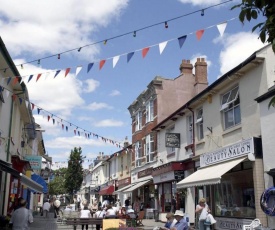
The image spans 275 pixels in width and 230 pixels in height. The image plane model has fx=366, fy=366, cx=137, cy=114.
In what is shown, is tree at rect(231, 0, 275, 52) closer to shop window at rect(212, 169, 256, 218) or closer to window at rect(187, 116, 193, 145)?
shop window at rect(212, 169, 256, 218)

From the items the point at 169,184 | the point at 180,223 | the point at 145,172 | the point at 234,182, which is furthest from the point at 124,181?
the point at 180,223

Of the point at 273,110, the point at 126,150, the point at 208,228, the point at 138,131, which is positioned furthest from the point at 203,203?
the point at 126,150

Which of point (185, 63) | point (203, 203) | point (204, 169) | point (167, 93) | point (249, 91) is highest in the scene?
point (185, 63)

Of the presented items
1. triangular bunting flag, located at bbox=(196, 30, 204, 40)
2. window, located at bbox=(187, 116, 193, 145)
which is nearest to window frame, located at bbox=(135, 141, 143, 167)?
window, located at bbox=(187, 116, 193, 145)

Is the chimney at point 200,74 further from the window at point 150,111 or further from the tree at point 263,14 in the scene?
the tree at point 263,14

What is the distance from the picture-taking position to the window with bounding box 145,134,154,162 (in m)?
27.6

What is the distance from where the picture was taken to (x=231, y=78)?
49.5 ft

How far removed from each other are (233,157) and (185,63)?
56.5ft

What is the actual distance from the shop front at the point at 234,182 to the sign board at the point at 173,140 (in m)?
3.89

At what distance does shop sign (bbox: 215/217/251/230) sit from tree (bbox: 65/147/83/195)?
40.2 m

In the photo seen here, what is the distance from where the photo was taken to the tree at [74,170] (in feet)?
177

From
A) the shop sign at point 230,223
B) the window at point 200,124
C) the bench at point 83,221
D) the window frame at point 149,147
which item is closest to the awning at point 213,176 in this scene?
the shop sign at point 230,223

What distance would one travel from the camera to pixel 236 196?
1538 cm

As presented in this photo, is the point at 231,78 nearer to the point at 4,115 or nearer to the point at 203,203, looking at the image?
the point at 203,203
